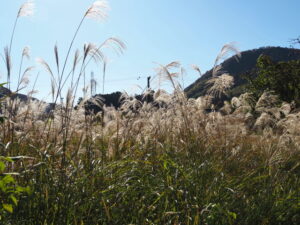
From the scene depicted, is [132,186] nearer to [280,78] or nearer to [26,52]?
[26,52]

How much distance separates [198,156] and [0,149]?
6.83ft

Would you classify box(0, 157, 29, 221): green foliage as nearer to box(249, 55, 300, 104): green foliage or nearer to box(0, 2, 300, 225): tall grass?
box(0, 2, 300, 225): tall grass

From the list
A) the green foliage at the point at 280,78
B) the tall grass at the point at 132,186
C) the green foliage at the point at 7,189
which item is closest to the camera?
the green foliage at the point at 7,189

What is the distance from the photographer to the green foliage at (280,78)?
16281mm

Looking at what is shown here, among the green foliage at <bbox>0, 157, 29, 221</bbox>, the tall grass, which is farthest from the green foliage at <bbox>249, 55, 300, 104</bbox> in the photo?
the green foliage at <bbox>0, 157, 29, 221</bbox>


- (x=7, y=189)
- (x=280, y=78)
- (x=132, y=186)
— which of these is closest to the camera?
(x=7, y=189)

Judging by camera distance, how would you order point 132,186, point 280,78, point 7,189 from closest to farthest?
1. point 7,189
2. point 132,186
3. point 280,78

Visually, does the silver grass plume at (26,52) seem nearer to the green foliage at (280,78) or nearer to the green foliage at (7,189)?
the green foliage at (7,189)

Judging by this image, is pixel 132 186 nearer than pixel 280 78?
Yes

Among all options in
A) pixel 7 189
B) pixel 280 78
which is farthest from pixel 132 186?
pixel 280 78

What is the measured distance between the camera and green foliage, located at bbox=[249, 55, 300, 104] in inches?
641

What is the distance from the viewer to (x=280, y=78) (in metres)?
16.7

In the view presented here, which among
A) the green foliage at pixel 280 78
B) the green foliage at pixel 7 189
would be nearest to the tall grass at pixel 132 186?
the green foliage at pixel 7 189

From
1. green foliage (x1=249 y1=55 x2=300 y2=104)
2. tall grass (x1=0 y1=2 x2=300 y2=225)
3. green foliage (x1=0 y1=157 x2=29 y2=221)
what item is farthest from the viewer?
green foliage (x1=249 y1=55 x2=300 y2=104)
